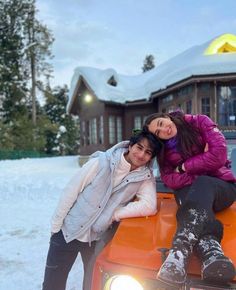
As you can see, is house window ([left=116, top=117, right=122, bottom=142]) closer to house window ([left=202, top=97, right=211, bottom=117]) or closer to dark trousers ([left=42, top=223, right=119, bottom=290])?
house window ([left=202, top=97, right=211, bottom=117])

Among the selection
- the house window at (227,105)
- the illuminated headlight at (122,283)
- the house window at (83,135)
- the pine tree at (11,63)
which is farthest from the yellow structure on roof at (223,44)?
the pine tree at (11,63)

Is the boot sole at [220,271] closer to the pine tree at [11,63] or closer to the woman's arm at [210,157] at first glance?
the woman's arm at [210,157]

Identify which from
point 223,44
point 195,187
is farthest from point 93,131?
point 195,187

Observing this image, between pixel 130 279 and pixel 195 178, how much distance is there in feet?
3.21

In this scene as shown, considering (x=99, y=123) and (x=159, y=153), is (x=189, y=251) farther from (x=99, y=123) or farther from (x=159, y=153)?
(x=99, y=123)

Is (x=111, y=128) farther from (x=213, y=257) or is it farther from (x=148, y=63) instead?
(x=148, y=63)

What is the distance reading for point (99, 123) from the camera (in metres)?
25.4

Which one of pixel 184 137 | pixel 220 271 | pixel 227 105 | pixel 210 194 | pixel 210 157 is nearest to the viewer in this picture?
pixel 220 271

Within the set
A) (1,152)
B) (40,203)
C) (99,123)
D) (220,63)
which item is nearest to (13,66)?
(1,152)

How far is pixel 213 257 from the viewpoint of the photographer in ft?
6.69

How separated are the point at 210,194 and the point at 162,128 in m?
0.61

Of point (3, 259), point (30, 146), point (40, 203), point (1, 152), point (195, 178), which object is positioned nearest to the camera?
point (195, 178)

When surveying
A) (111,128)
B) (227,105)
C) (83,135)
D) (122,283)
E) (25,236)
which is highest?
(227,105)

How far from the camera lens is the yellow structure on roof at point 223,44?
21.1 meters
